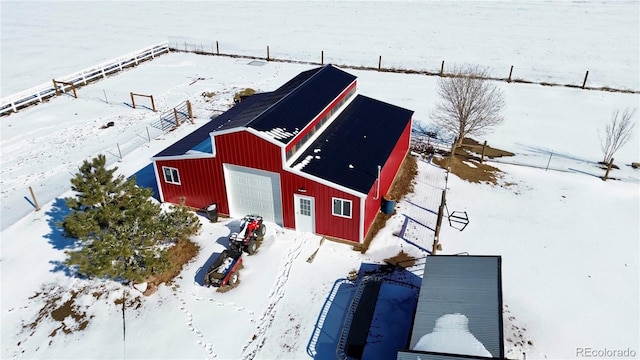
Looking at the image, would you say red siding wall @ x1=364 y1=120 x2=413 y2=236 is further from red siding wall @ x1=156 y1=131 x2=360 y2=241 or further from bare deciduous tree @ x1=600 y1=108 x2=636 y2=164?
bare deciduous tree @ x1=600 y1=108 x2=636 y2=164

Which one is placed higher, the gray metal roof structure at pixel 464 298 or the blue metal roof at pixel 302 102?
the blue metal roof at pixel 302 102

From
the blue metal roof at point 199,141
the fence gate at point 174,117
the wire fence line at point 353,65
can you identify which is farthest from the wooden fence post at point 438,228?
the fence gate at point 174,117

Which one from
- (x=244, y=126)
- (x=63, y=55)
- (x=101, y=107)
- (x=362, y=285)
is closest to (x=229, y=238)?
(x=244, y=126)

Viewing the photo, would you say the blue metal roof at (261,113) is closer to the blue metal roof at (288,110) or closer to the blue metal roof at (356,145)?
the blue metal roof at (288,110)

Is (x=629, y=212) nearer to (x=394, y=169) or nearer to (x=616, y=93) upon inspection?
(x=394, y=169)

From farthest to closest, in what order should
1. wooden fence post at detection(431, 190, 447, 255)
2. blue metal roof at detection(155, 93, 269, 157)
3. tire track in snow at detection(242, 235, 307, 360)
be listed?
blue metal roof at detection(155, 93, 269, 157), wooden fence post at detection(431, 190, 447, 255), tire track in snow at detection(242, 235, 307, 360)

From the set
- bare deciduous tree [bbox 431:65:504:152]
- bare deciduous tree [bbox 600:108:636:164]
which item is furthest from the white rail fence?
bare deciduous tree [bbox 600:108:636:164]
